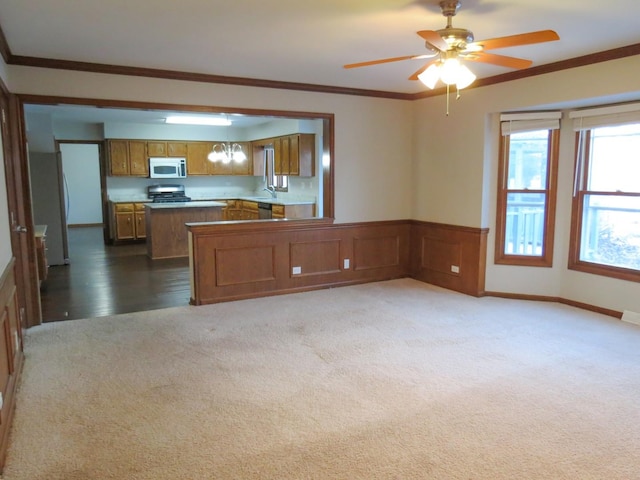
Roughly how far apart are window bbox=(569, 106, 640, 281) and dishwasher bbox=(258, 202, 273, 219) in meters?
4.97

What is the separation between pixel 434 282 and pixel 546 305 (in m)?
1.34

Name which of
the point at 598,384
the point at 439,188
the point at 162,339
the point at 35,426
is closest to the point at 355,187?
the point at 439,188

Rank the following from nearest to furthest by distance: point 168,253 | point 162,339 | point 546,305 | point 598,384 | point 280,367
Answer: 1. point 598,384
2. point 280,367
3. point 162,339
4. point 546,305
5. point 168,253

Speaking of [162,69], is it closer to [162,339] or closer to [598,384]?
[162,339]

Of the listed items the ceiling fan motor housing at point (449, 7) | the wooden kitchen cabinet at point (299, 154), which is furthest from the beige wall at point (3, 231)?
the wooden kitchen cabinet at point (299, 154)

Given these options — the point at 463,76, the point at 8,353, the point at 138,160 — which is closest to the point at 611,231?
the point at 463,76

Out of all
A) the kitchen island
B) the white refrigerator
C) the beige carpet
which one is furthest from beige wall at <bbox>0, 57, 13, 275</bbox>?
the kitchen island

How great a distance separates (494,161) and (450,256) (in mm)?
1209

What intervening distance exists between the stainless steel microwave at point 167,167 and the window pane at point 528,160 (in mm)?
6811

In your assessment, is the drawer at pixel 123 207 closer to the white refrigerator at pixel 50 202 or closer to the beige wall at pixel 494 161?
the white refrigerator at pixel 50 202

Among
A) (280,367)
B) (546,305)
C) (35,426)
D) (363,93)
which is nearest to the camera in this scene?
(35,426)

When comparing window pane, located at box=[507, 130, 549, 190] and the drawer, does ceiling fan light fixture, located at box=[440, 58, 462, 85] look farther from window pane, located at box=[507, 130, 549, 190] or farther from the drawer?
the drawer

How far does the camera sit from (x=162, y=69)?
4.59m

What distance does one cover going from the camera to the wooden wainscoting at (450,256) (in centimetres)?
536
